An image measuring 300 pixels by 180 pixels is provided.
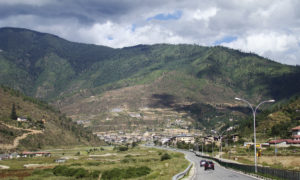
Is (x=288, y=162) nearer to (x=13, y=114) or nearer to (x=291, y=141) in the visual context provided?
(x=291, y=141)

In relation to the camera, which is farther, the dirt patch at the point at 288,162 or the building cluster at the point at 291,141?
the building cluster at the point at 291,141

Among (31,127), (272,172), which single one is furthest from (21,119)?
(272,172)

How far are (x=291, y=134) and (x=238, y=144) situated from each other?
22.4m

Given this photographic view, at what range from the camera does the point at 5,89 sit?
19300cm

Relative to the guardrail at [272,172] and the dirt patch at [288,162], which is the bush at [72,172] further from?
the dirt patch at [288,162]

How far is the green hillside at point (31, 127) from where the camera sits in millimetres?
145250

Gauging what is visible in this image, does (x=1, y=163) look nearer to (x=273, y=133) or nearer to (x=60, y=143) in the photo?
(x=60, y=143)

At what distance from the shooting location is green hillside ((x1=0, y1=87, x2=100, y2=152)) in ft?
477

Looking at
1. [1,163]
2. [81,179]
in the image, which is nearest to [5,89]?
[1,163]

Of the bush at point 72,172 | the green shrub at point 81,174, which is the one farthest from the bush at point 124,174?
the bush at point 72,172

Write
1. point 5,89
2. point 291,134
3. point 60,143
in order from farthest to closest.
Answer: point 5,89 → point 60,143 → point 291,134

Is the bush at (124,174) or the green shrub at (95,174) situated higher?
the bush at (124,174)

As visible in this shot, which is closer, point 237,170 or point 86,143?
point 237,170

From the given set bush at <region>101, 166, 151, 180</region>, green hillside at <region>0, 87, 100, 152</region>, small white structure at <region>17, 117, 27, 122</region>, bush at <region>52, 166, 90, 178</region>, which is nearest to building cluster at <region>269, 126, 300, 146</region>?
bush at <region>101, 166, 151, 180</region>
